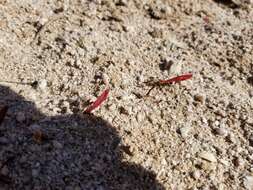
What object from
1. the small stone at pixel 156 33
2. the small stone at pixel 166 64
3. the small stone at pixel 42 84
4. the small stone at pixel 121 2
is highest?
the small stone at pixel 121 2

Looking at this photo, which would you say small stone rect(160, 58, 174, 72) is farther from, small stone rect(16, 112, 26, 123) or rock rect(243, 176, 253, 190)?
small stone rect(16, 112, 26, 123)

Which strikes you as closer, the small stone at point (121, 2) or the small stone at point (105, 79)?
the small stone at point (105, 79)

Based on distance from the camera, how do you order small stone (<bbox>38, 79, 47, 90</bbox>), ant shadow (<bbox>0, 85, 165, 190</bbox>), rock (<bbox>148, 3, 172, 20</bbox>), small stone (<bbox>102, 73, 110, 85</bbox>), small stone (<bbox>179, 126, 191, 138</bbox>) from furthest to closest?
1. rock (<bbox>148, 3, 172, 20</bbox>)
2. small stone (<bbox>102, 73, 110, 85</bbox>)
3. small stone (<bbox>38, 79, 47, 90</bbox>)
4. small stone (<bbox>179, 126, 191, 138</bbox>)
5. ant shadow (<bbox>0, 85, 165, 190</bbox>)

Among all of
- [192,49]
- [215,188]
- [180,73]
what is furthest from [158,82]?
[215,188]

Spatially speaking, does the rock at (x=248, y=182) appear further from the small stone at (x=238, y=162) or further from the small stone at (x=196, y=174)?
A: the small stone at (x=196, y=174)

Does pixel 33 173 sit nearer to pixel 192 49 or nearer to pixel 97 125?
pixel 97 125

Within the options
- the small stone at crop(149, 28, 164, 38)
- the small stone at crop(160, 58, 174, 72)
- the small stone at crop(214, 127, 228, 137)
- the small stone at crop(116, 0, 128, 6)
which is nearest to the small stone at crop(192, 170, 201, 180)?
the small stone at crop(214, 127, 228, 137)

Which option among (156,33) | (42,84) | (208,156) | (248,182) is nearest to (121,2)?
(156,33)

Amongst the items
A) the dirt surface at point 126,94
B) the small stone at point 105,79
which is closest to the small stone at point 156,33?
the dirt surface at point 126,94
